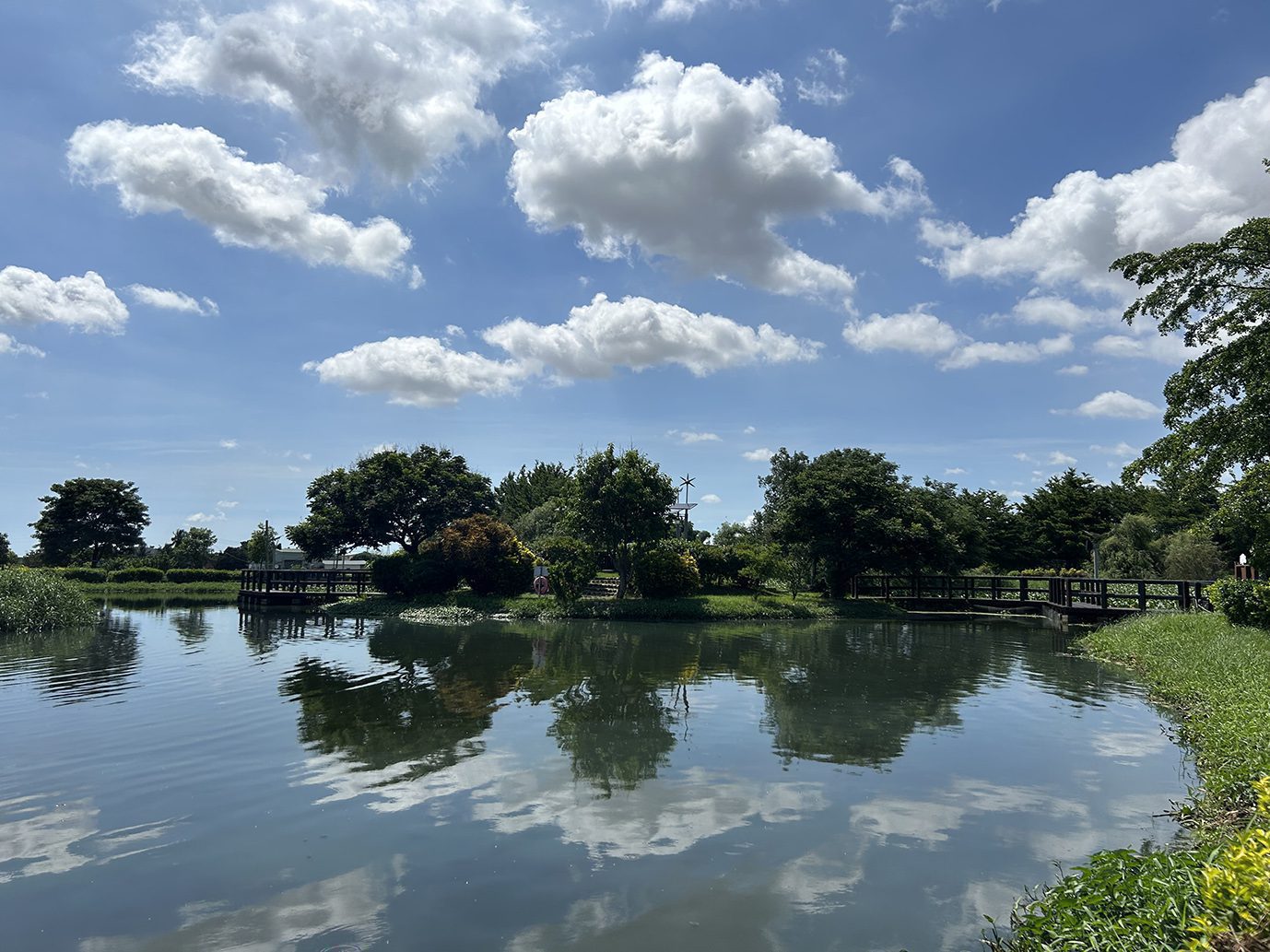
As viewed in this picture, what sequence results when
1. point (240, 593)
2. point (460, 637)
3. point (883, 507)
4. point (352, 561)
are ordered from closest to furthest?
1. point (460, 637)
2. point (883, 507)
3. point (240, 593)
4. point (352, 561)

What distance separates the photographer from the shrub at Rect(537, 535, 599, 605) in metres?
34.9

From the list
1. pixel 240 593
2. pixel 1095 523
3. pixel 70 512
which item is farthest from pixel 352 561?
pixel 1095 523

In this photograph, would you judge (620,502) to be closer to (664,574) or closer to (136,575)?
(664,574)

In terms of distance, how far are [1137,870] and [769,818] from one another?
3.23 metres

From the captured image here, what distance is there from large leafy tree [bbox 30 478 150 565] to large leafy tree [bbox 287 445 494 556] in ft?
102

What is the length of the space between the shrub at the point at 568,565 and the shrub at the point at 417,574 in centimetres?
500

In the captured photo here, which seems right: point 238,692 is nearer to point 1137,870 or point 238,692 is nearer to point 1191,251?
point 1137,870

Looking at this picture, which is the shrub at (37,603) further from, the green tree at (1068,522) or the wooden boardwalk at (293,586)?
the green tree at (1068,522)

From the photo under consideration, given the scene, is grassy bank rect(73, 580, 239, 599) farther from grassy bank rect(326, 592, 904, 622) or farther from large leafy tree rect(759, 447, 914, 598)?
large leafy tree rect(759, 447, 914, 598)

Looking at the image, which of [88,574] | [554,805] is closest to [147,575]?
[88,574]

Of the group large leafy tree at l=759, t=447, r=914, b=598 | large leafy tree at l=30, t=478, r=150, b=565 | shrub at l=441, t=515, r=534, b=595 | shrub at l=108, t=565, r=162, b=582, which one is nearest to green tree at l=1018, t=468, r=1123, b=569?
large leafy tree at l=759, t=447, r=914, b=598

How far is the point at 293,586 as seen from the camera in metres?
43.3

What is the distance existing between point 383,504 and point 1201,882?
143 ft

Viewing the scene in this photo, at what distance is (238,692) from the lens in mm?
14750
